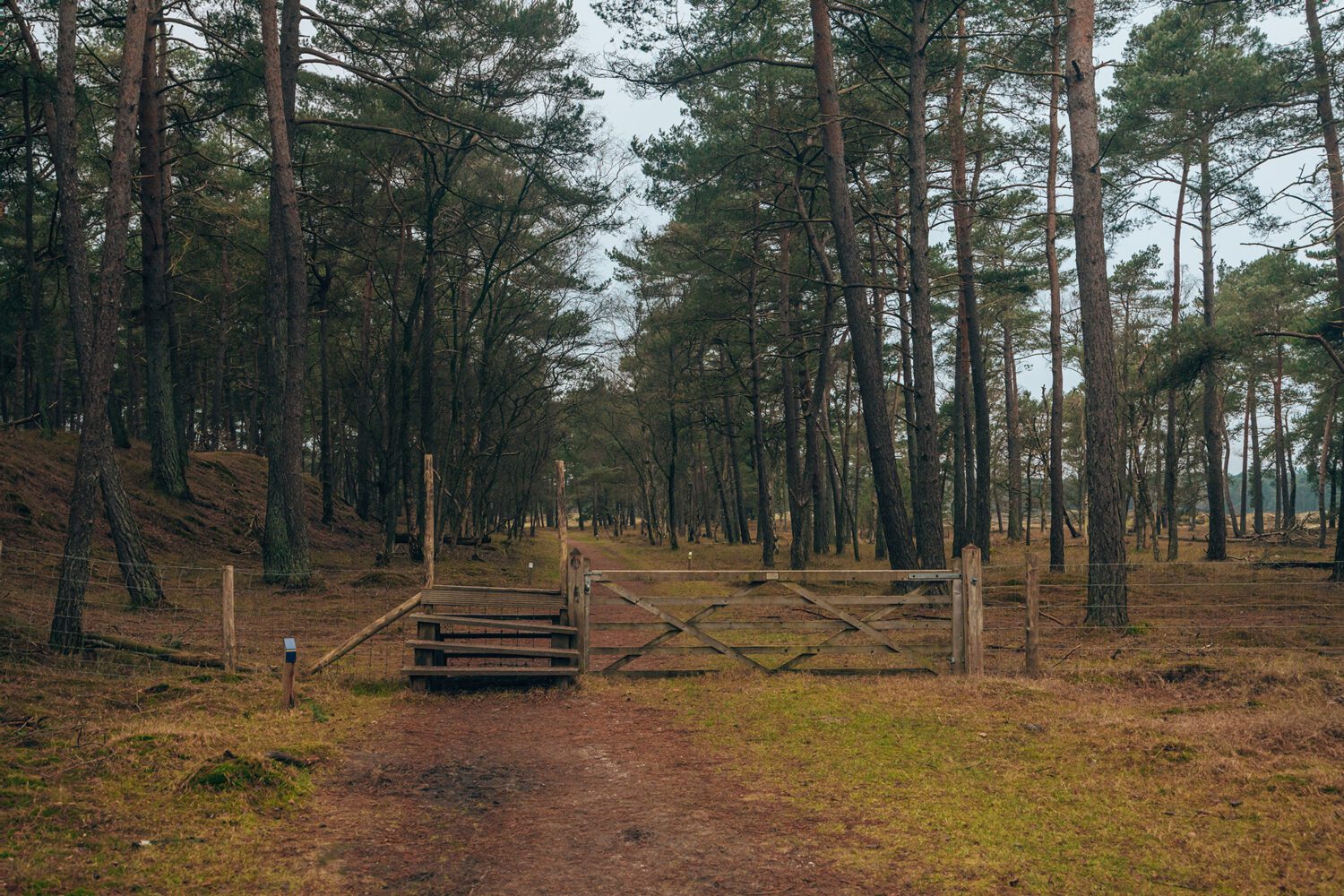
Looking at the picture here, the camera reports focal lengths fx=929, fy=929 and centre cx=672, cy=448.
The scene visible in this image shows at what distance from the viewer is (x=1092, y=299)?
13.7m

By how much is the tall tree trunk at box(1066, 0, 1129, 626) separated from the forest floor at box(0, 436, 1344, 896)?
2.74 meters

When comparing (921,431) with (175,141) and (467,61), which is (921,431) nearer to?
(467,61)

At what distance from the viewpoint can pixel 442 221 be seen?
30.1 m

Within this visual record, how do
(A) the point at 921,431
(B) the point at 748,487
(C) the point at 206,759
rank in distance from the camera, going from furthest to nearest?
(B) the point at 748,487 → (A) the point at 921,431 → (C) the point at 206,759

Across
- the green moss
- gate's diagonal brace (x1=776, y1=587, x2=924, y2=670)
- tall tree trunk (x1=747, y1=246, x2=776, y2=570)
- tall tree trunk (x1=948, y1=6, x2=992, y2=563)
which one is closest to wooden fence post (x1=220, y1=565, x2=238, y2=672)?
the green moss

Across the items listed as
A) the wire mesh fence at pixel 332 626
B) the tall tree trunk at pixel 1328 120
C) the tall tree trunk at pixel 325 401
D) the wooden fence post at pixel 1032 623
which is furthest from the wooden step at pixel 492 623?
the tall tree trunk at pixel 325 401

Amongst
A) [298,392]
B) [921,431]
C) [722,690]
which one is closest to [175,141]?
[298,392]

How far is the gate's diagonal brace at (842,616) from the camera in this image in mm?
10350

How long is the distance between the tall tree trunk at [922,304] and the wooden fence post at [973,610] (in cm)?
583

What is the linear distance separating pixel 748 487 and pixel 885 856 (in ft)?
205

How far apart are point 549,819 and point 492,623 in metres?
4.22

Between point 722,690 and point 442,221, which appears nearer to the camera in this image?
point 722,690

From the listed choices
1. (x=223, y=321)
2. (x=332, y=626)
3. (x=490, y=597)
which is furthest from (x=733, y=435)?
(x=490, y=597)

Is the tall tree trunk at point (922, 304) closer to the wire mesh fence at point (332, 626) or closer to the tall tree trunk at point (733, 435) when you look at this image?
the wire mesh fence at point (332, 626)
